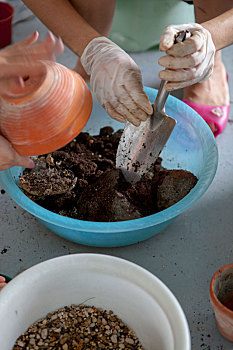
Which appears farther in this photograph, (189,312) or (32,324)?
(189,312)

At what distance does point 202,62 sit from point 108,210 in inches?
18.5

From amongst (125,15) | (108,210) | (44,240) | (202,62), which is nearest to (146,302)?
(108,210)

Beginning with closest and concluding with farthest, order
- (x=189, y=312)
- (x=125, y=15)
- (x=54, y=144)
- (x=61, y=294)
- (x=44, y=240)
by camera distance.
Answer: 1. (x=54, y=144)
2. (x=61, y=294)
3. (x=189, y=312)
4. (x=44, y=240)
5. (x=125, y=15)

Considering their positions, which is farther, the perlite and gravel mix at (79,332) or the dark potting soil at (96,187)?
the dark potting soil at (96,187)

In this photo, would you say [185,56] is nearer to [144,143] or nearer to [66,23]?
[144,143]

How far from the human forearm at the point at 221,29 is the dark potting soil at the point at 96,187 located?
0.41 m

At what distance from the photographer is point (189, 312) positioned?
1.12m

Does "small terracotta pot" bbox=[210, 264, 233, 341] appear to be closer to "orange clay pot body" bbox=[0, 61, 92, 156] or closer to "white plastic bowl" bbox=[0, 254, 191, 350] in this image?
"white plastic bowl" bbox=[0, 254, 191, 350]

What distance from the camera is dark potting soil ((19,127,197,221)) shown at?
1.18 m

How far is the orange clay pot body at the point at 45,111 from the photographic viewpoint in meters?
0.81

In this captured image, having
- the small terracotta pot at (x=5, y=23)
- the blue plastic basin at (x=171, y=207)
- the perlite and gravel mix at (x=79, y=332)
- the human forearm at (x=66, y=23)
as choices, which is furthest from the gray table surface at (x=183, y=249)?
the small terracotta pot at (x=5, y=23)

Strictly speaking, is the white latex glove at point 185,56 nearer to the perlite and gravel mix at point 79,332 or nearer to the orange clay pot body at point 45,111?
the orange clay pot body at point 45,111

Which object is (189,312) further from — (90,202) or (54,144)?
(54,144)

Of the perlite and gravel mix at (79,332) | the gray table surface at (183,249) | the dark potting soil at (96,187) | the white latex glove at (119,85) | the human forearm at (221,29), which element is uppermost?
the human forearm at (221,29)
